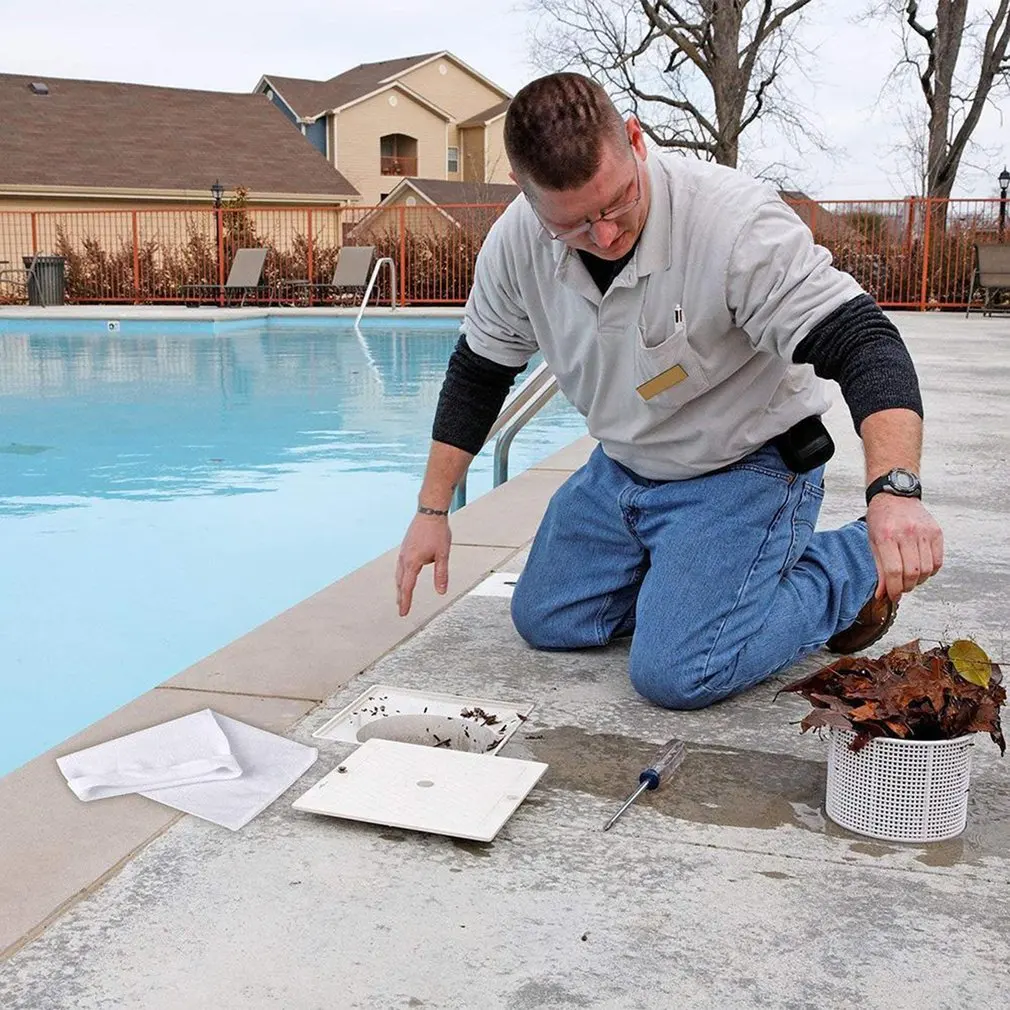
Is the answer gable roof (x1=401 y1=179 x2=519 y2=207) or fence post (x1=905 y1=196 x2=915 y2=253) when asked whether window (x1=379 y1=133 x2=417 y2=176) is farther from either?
fence post (x1=905 y1=196 x2=915 y2=253)

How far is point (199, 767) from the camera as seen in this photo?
208cm

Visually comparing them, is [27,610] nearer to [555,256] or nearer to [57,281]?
[555,256]

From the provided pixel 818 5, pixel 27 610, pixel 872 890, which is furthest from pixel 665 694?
pixel 818 5

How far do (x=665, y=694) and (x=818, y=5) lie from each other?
91.2 feet

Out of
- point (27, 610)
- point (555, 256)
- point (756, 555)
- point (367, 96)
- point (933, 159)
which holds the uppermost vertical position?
point (367, 96)

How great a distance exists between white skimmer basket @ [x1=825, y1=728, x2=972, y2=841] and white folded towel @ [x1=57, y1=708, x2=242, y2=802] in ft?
3.14

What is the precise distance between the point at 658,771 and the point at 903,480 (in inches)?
23.3

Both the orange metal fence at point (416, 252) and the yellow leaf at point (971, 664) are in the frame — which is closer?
the yellow leaf at point (971, 664)

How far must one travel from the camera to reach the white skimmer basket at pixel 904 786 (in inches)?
71.7

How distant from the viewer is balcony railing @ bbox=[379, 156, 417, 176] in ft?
135

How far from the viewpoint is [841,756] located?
189 centimetres

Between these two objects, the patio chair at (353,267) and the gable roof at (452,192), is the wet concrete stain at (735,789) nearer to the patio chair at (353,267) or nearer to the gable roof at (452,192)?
the patio chair at (353,267)

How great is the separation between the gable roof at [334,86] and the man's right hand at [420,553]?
3914cm

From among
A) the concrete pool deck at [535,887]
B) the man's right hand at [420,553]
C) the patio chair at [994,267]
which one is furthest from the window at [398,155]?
the concrete pool deck at [535,887]
